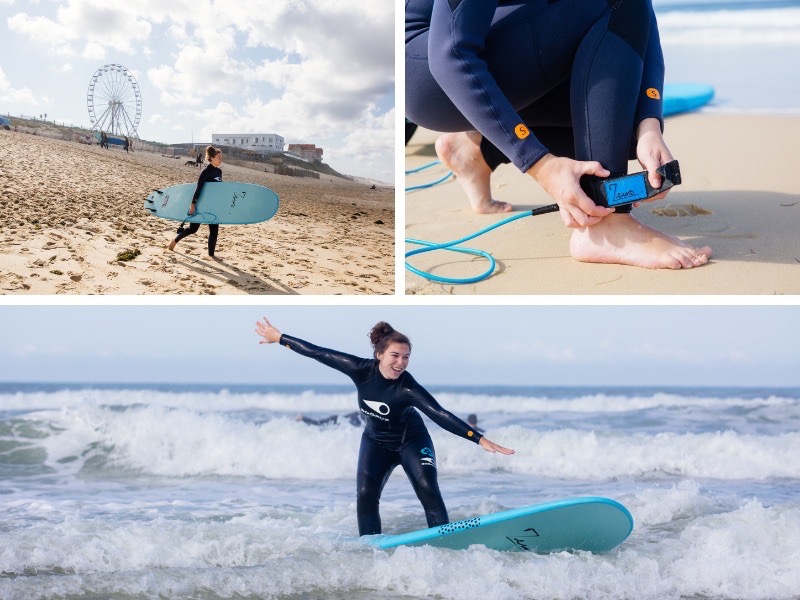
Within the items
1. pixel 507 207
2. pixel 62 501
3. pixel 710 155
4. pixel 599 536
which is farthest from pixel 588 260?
pixel 62 501

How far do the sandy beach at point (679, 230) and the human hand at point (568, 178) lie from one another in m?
0.33

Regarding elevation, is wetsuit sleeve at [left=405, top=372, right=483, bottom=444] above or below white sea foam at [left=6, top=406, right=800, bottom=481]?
above

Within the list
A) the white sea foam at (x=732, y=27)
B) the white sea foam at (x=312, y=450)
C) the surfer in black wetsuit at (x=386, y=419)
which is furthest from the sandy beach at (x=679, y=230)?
the white sea foam at (x=732, y=27)

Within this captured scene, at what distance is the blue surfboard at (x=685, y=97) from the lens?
16.1 ft

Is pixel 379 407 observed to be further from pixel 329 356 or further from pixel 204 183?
pixel 204 183

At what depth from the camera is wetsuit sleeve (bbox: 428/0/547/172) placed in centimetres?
225

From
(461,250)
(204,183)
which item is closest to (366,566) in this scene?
(461,250)

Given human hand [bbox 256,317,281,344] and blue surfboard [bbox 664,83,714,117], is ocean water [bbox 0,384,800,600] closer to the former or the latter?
human hand [bbox 256,317,281,344]

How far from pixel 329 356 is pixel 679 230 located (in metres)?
1.48

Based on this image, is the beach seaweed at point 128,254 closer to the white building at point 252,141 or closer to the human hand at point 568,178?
the white building at point 252,141

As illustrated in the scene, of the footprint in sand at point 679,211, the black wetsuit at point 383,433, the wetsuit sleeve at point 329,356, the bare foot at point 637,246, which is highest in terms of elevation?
the footprint in sand at point 679,211

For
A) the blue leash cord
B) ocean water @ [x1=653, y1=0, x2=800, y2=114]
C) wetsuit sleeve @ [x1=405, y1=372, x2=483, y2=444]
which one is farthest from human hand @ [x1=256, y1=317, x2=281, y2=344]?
Result: ocean water @ [x1=653, y1=0, x2=800, y2=114]

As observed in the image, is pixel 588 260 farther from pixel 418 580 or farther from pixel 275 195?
pixel 275 195

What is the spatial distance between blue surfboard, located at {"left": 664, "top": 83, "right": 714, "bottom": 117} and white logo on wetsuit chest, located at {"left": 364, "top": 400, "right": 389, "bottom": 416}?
342 cm
